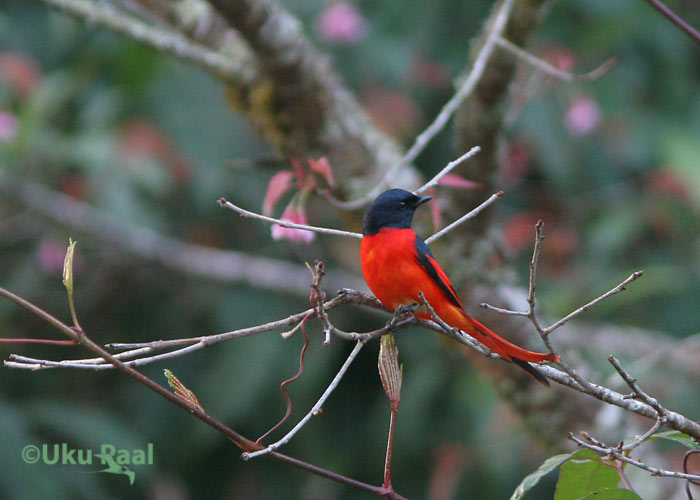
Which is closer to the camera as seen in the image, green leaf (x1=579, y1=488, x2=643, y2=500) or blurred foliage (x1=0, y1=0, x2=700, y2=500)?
green leaf (x1=579, y1=488, x2=643, y2=500)

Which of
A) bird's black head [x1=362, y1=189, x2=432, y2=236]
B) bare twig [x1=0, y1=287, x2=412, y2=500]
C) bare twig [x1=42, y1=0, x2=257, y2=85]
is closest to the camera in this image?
bare twig [x1=0, y1=287, x2=412, y2=500]

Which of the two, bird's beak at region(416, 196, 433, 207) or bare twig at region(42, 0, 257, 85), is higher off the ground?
bare twig at region(42, 0, 257, 85)

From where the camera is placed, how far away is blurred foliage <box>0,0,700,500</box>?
16.8ft

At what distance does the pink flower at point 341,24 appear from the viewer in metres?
5.45

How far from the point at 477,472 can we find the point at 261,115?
329cm

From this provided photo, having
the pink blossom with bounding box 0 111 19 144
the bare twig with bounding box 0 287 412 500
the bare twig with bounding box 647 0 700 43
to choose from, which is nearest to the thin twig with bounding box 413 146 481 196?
the bare twig with bounding box 647 0 700 43

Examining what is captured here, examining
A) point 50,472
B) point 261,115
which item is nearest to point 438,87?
point 261,115

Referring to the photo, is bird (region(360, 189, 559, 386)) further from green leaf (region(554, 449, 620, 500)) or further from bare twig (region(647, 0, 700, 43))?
bare twig (region(647, 0, 700, 43))

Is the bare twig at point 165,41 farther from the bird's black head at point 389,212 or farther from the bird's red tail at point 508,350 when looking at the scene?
the bird's red tail at point 508,350

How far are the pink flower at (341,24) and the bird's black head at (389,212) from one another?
138 inches

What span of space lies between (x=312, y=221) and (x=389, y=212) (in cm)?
288

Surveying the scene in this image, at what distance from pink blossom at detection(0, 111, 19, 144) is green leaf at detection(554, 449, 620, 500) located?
4.81m

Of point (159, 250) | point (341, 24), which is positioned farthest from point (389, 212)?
point (341, 24)

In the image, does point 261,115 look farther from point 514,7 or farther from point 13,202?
point 13,202
